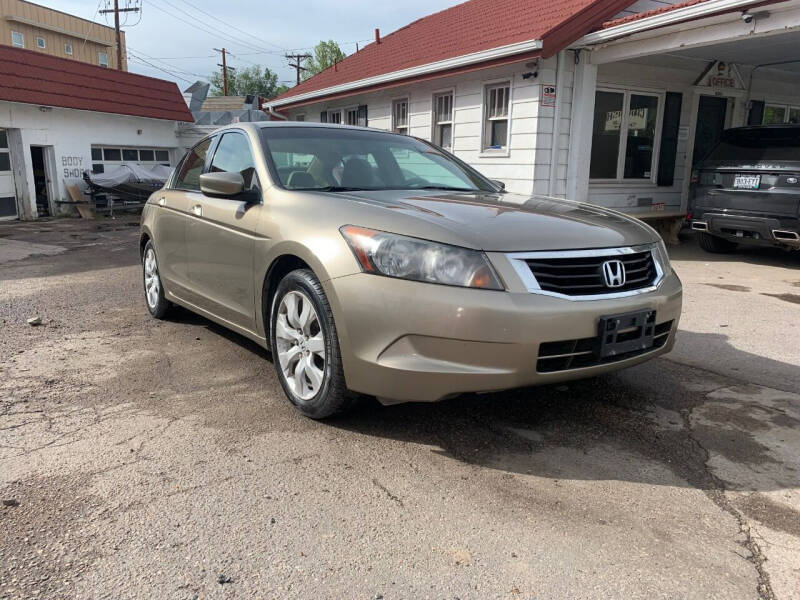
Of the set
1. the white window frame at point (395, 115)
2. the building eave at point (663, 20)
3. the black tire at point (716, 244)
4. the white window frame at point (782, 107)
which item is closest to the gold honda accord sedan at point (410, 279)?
the building eave at point (663, 20)

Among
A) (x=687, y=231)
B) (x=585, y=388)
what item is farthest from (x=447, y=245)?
(x=687, y=231)

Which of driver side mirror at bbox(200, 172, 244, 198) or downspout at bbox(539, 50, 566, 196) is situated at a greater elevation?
downspout at bbox(539, 50, 566, 196)

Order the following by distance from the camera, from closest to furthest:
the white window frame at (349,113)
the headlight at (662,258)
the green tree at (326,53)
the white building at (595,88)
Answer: the headlight at (662,258) → the white building at (595,88) → the white window frame at (349,113) → the green tree at (326,53)

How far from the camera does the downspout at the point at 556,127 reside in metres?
9.71

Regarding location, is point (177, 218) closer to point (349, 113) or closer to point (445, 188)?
point (445, 188)

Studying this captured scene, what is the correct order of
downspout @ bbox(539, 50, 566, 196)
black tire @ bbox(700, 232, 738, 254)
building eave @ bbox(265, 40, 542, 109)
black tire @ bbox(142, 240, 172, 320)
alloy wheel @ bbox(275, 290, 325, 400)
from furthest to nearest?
1. black tire @ bbox(700, 232, 738, 254)
2. downspout @ bbox(539, 50, 566, 196)
3. building eave @ bbox(265, 40, 542, 109)
4. black tire @ bbox(142, 240, 172, 320)
5. alloy wheel @ bbox(275, 290, 325, 400)

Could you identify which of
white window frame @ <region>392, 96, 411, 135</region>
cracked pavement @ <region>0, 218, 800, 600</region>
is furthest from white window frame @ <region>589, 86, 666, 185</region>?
cracked pavement @ <region>0, 218, 800, 600</region>

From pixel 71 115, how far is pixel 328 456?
18.2 m

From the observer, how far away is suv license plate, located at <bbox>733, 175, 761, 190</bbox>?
8.37 m

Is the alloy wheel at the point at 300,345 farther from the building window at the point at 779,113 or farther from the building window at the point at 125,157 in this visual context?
the building window at the point at 125,157

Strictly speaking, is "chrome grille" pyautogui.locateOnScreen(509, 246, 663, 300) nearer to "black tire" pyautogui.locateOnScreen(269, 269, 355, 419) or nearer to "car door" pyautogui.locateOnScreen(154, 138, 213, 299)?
"black tire" pyautogui.locateOnScreen(269, 269, 355, 419)

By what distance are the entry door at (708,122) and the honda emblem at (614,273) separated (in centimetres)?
1035

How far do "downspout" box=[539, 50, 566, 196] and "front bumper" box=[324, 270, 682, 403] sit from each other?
24.3 ft

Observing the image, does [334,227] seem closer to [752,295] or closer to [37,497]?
[37,497]
